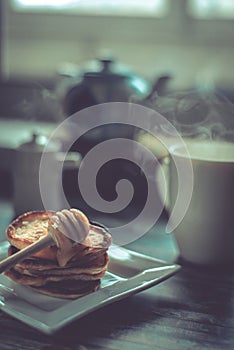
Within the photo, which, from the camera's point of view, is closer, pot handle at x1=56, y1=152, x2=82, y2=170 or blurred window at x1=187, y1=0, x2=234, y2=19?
pot handle at x1=56, y1=152, x2=82, y2=170

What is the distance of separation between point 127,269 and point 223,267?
0.14 m

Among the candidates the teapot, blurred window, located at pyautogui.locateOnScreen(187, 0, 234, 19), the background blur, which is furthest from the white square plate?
blurred window, located at pyautogui.locateOnScreen(187, 0, 234, 19)

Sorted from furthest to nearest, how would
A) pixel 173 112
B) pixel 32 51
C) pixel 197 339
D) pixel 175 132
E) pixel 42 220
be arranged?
Result: 1. pixel 32 51
2. pixel 173 112
3. pixel 175 132
4. pixel 42 220
5. pixel 197 339

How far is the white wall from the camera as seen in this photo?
1.83m

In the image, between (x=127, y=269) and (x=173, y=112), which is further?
(x=173, y=112)

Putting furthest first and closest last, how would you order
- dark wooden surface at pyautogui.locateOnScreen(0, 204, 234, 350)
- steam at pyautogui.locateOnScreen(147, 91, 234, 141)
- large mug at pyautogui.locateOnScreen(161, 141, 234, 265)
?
steam at pyautogui.locateOnScreen(147, 91, 234, 141) < large mug at pyautogui.locateOnScreen(161, 141, 234, 265) < dark wooden surface at pyautogui.locateOnScreen(0, 204, 234, 350)

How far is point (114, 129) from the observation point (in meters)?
1.09

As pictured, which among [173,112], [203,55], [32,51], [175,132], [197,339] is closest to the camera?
[197,339]

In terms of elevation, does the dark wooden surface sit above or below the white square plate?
below

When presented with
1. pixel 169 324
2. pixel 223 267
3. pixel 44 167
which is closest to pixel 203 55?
pixel 44 167

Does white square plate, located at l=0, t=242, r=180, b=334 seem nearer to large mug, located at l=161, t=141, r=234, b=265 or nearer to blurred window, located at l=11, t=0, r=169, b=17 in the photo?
large mug, located at l=161, t=141, r=234, b=265

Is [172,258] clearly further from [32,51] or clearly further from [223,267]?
[32,51]

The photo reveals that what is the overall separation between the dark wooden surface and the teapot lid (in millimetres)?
336

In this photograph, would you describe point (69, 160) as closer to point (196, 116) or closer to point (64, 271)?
point (196, 116)
